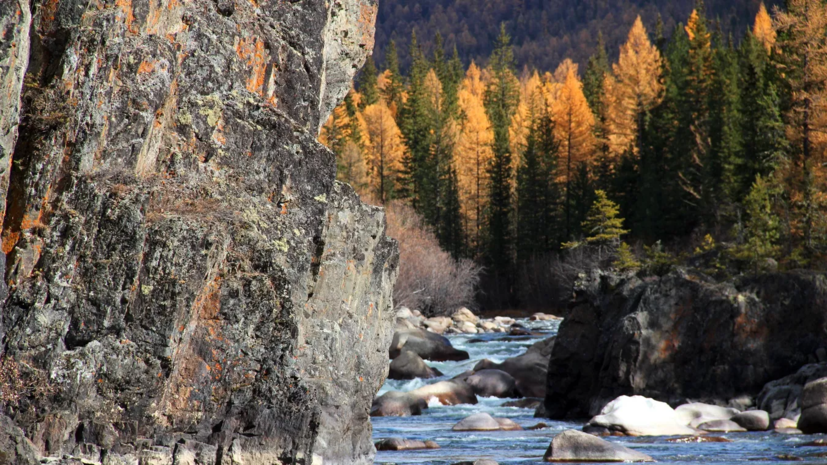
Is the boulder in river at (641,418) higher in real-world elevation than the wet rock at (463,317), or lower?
lower

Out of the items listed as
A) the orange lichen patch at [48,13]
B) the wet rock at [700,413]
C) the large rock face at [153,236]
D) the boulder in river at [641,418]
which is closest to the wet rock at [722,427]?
the wet rock at [700,413]

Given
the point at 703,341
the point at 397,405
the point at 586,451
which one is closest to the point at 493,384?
the point at 397,405

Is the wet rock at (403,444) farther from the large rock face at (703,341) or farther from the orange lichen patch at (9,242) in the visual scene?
the orange lichen patch at (9,242)

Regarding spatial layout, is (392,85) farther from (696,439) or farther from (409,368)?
(696,439)

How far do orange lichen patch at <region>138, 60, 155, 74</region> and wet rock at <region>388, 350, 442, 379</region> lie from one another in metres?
16.7

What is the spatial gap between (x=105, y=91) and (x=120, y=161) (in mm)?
757

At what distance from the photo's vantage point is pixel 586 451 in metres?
13.5

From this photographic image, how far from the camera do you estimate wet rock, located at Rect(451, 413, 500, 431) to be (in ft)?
57.9

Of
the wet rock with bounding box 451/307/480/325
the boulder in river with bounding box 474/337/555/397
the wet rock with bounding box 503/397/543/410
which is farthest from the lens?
the wet rock with bounding box 451/307/480/325

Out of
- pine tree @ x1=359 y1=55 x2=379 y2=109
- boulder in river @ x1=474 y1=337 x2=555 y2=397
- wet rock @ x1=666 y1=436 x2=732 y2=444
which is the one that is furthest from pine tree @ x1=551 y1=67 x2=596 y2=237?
wet rock @ x1=666 y1=436 x2=732 y2=444

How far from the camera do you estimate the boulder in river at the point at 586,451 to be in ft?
43.9

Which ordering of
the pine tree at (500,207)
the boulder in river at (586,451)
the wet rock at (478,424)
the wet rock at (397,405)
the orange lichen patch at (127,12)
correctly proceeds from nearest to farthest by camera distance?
the orange lichen patch at (127,12), the boulder in river at (586,451), the wet rock at (478,424), the wet rock at (397,405), the pine tree at (500,207)

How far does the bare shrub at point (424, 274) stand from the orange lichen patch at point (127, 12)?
33193 mm

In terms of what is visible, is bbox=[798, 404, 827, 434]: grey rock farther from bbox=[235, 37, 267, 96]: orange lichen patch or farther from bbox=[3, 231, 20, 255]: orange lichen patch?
bbox=[3, 231, 20, 255]: orange lichen patch
